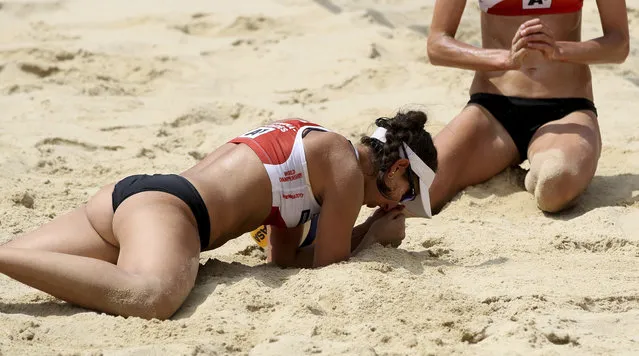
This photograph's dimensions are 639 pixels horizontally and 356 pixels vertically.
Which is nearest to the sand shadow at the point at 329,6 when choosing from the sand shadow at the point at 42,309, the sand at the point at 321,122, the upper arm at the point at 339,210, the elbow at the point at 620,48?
the sand at the point at 321,122

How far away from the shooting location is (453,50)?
16.0ft

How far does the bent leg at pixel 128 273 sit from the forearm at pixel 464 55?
1.92 meters

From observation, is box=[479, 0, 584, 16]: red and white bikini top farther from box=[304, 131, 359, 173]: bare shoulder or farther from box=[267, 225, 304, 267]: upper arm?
box=[267, 225, 304, 267]: upper arm

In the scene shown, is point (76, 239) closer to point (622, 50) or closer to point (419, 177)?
point (419, 177)

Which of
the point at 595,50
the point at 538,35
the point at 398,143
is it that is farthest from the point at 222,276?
the point at 595,50

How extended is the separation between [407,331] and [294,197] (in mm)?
808

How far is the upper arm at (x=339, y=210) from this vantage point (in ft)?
12.0

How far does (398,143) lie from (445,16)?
54.9 inches

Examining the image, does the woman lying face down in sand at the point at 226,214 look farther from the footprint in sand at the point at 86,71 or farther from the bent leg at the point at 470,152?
the footprint in sand at the point at 86,71

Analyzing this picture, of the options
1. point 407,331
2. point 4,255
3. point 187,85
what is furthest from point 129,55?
point 407,331

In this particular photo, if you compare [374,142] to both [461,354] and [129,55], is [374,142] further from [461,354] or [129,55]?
[129,55]

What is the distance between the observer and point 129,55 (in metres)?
6.80

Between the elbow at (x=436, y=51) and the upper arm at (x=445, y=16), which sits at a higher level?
the upper arm at (x=445, y=16)

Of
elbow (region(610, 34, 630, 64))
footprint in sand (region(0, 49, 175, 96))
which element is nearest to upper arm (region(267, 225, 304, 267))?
elbow (region(610, 34, 630, 64))
